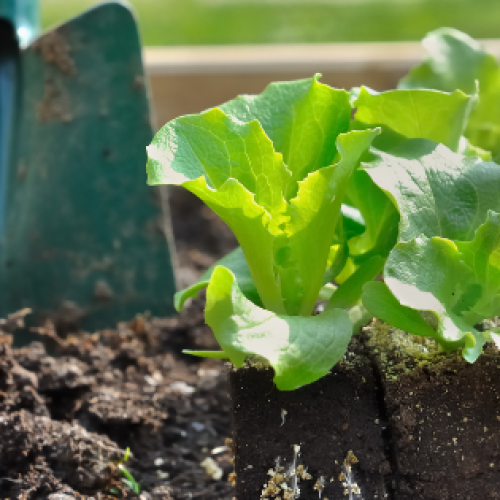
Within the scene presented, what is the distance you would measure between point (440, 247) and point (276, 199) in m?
0.17

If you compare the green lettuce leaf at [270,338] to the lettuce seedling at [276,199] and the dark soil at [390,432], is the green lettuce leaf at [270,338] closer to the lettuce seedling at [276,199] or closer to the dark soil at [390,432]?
the lettuce seedling at [276,199]

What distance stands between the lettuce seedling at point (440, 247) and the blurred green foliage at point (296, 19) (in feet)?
7.84

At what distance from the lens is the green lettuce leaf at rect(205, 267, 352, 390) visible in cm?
54

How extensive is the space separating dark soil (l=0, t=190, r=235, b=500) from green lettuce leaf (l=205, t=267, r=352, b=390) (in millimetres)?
377

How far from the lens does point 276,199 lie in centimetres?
66

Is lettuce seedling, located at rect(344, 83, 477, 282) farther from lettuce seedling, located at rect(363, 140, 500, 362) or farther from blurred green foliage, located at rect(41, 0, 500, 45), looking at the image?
blurred green foliage, located at rect(41, 0, 500, 45)

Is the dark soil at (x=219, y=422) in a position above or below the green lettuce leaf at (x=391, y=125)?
below

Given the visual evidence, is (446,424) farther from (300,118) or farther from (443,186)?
(300,118)

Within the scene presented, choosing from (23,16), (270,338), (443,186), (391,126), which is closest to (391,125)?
(391,126)

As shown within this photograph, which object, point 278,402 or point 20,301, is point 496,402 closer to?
point 278,402

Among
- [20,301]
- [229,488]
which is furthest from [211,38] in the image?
[229,488]

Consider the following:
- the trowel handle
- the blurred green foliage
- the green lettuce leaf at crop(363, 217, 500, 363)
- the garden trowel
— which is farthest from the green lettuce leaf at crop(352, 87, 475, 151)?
the blurred green foliage

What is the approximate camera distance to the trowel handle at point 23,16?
1.40 m

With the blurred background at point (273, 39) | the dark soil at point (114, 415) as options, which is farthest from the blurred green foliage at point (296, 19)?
the dark soil at point (114, 415)
